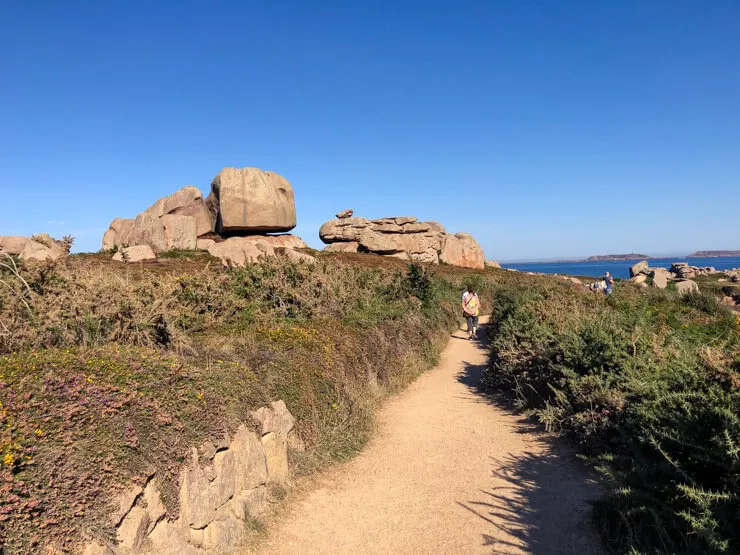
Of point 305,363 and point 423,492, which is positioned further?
point 305,363

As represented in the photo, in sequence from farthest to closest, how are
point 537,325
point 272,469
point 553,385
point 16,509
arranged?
point 537,325 → point 553,385 → point 272,469 → point 16,509

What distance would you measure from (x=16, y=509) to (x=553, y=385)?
686cm

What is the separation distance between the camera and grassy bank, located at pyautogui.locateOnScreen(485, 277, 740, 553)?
341 cm

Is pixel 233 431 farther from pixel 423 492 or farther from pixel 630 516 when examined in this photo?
pixel 630 516

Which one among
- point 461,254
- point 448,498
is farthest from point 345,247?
point 448,498

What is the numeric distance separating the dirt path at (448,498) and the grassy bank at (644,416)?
1.41ft

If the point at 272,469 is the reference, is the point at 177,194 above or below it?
above

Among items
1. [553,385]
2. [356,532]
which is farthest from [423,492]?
[553,385]

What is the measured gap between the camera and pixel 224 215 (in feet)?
113

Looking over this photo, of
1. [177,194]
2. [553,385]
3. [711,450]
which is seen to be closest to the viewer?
[711,450]

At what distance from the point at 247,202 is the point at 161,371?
32107mm

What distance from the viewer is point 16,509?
272cm

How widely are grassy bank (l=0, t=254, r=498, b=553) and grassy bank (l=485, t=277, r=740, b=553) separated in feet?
9.84

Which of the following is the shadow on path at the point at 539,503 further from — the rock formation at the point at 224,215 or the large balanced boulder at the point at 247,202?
the large balanced boulder at the point at 247,202
